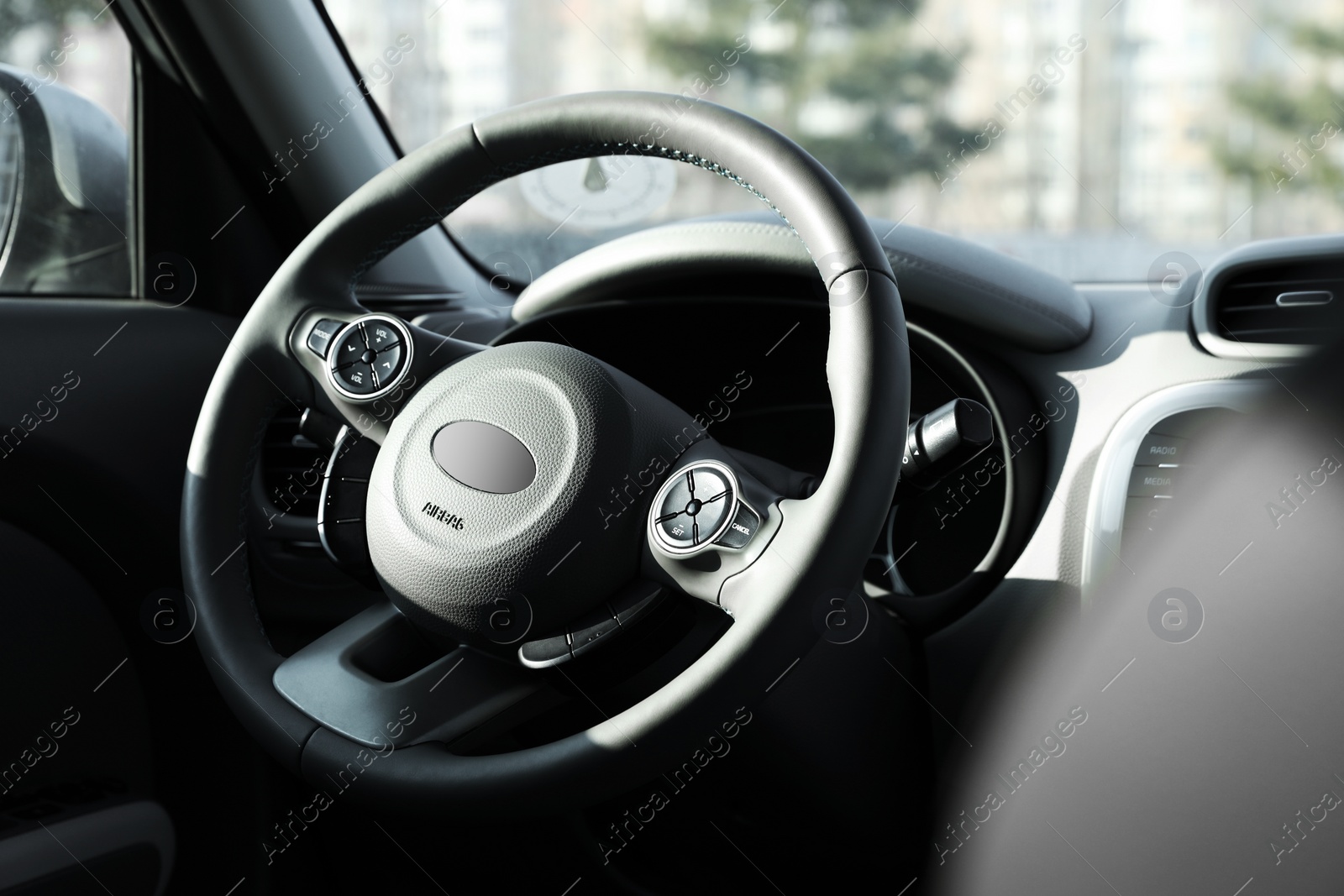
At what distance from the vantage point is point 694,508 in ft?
2.97

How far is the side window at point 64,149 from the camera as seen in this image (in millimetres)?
1518

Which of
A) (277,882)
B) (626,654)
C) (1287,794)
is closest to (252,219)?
(277,882)

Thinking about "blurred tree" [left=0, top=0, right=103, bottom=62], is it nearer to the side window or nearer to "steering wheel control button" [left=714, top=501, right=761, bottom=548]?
the side window

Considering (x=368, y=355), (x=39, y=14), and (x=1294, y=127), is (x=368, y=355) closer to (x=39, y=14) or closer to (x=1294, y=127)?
(x=39, y=14)

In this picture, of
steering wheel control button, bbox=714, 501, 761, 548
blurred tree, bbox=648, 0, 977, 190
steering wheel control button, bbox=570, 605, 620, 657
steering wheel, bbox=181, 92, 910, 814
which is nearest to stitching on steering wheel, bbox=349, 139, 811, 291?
steering wheel, bbox=181, 92, 910, 814

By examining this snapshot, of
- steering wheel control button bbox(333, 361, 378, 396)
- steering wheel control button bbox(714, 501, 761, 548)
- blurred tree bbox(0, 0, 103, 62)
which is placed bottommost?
steering wheel control button bbox(714, 501, 761, 548)

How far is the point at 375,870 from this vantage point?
1514 millimetres

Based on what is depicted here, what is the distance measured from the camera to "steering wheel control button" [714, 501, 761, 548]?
87 cm

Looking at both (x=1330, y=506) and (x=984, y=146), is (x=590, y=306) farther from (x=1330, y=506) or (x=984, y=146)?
(x=1330, y=506)

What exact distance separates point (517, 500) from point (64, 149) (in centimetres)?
110

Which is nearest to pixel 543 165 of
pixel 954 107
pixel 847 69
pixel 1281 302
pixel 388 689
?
pixel 388 689

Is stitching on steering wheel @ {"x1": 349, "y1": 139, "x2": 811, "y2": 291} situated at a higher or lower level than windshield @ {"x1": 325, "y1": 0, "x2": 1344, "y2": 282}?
higher

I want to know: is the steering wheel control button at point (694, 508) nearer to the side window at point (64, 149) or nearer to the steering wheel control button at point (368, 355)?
the steering wheel control button at point (368, 355)

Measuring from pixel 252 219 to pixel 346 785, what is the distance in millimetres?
1098
